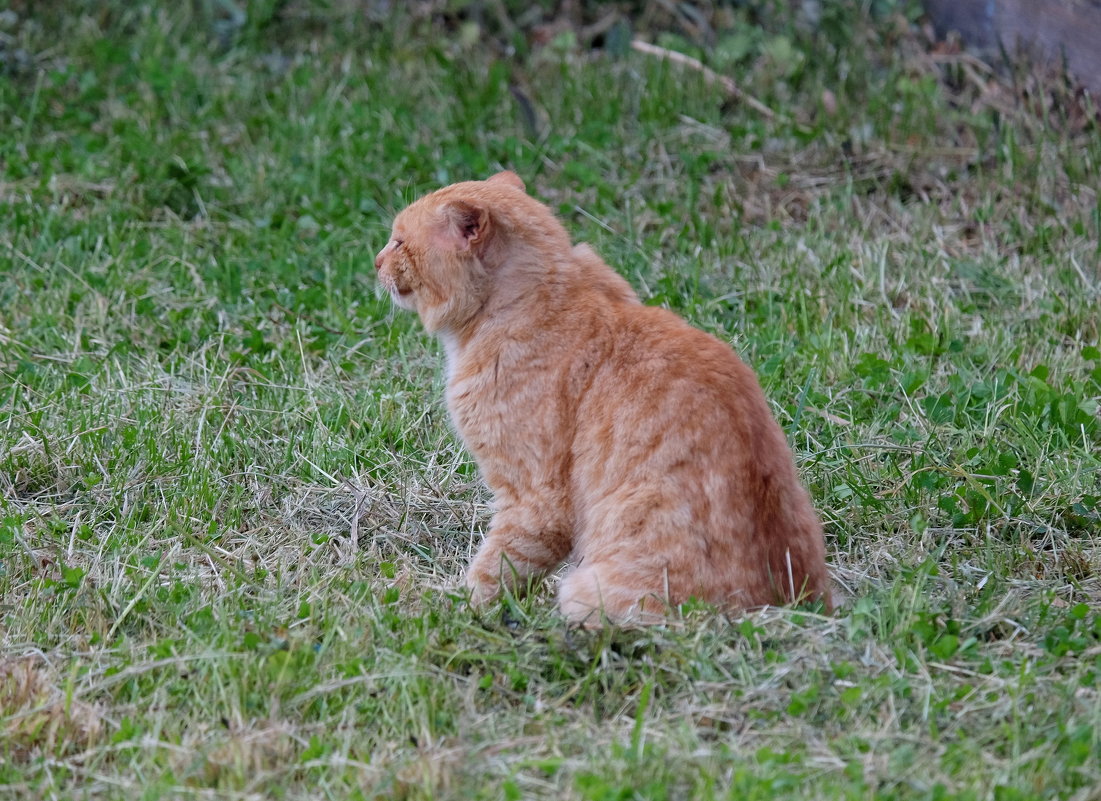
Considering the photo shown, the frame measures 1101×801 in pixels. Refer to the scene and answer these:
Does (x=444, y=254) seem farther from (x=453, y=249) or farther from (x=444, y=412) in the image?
(x=444, y=412)

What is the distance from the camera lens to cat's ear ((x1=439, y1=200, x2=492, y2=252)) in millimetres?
3609

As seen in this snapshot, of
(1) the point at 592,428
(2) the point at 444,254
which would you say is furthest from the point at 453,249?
(1) the point at 592,428

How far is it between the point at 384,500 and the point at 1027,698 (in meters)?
2.07

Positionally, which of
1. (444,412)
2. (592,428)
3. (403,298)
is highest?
(403,298)

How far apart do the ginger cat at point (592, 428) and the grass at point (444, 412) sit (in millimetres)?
134

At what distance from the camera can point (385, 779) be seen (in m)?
2.83

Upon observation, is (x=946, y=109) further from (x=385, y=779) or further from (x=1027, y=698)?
(x=385, y=779)

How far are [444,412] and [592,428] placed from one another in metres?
1.36

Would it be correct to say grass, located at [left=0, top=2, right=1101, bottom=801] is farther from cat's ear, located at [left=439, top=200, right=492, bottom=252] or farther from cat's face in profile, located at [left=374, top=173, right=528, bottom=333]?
cat's ear, located at [left=439, top=200, right=492, bottom=252]

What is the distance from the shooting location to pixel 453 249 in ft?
12.1

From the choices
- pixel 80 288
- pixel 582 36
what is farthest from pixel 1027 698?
pixel 582 36

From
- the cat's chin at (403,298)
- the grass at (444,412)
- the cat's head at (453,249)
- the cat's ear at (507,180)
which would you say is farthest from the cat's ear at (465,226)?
the grass at (444,412)

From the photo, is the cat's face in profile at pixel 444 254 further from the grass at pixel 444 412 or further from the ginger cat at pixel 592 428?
the grass at pixel 444 412

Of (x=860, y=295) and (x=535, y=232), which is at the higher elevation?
(x=535, y=232)
